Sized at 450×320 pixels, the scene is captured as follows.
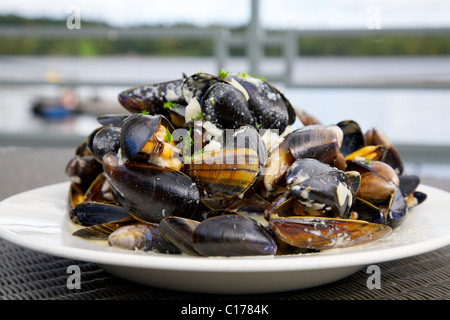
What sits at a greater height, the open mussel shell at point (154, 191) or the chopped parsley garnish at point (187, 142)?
the chopped parsley garnish at point (187, 142)

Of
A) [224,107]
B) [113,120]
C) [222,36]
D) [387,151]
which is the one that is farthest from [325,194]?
[222,36]

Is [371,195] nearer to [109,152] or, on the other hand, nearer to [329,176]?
[329,176]

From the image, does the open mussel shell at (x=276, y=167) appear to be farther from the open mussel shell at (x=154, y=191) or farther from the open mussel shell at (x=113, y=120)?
the open mussel shell at (x=113, y=120)

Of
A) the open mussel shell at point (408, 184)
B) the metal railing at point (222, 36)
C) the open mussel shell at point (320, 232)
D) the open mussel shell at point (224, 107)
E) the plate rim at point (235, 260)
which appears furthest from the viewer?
the metal railing at point (222, 36)

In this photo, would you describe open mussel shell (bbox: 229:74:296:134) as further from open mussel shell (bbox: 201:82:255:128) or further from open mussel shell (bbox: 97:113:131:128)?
open mussel shell (bbox: 97:113:131:128)

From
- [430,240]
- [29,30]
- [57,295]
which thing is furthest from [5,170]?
[29,30]

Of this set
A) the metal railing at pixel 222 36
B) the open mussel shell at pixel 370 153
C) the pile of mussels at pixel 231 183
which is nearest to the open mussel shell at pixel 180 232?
the pile of mussels at pixel 231 183

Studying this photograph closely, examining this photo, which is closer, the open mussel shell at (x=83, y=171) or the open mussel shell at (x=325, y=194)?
the open mussel shell at (x=325, y=194)

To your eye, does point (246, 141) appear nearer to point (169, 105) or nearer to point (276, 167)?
point (276, 167)
